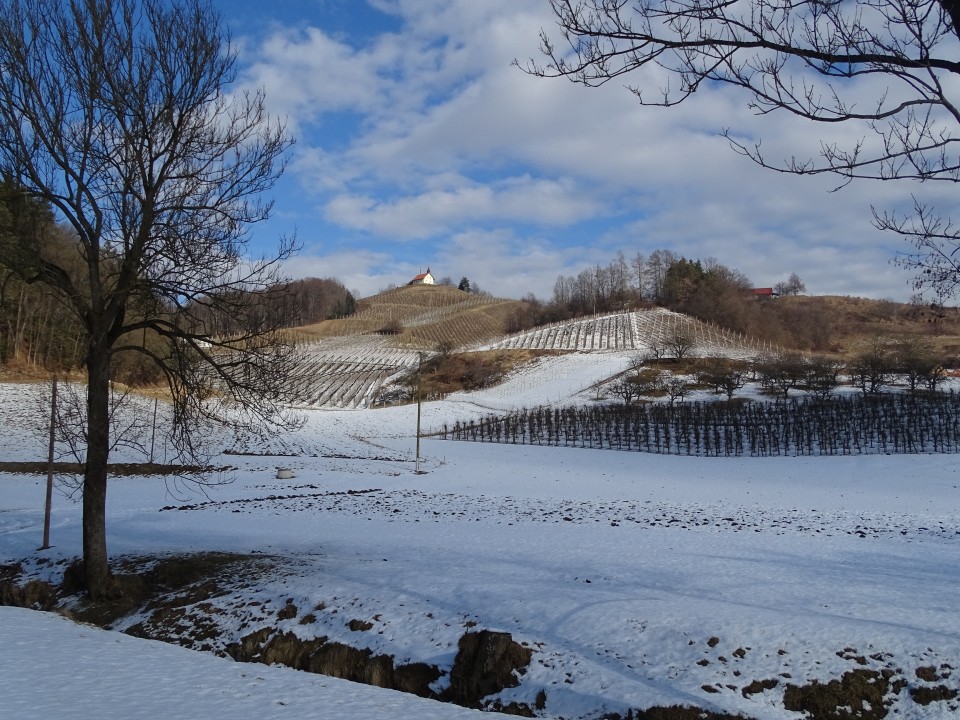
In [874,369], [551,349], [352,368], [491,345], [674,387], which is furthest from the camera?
[491,345]

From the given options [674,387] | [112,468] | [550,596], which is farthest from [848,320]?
[550,596]

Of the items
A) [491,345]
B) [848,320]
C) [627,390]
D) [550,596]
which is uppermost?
[848,320]

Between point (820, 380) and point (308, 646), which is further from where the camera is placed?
point (820, 380)

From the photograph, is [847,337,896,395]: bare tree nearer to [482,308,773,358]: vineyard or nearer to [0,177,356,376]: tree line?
[482,308,773,358]: vineyard

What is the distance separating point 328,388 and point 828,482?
51816mm

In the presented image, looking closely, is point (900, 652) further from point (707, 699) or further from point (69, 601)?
point (69, 601)

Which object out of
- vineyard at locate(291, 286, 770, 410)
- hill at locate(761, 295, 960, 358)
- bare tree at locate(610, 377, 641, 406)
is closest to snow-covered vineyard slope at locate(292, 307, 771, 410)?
vineyard at locate(291, 286, 770, 410)

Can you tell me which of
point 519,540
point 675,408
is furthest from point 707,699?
point 675,408

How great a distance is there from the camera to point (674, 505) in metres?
19.4

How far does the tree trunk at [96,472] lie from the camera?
9.50 meters

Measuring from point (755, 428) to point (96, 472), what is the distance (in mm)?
34988

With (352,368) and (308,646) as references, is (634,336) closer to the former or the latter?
(352,368)

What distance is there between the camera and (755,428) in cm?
3719

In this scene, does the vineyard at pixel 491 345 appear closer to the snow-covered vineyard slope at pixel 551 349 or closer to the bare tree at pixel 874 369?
the snow-covered vineyard slope at pixel 551 349
